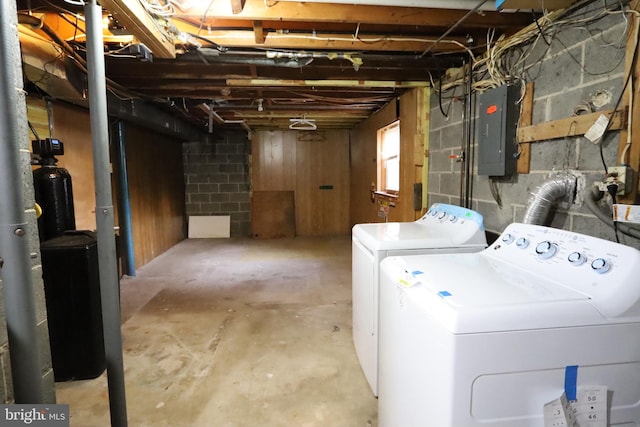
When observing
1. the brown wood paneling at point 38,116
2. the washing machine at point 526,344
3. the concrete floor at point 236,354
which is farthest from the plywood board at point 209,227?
the washing machine at point 526,344

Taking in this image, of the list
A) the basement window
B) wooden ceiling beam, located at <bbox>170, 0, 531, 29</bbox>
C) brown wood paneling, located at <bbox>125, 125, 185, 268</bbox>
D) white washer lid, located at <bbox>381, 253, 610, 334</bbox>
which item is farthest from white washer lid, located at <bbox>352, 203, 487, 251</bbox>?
brown wood paneling, located at <bbox>125, 125, 185, 268</bbox>

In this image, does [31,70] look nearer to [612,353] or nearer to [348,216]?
[612,353]

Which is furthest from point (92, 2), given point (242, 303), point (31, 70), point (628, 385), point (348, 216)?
point (348, 216)

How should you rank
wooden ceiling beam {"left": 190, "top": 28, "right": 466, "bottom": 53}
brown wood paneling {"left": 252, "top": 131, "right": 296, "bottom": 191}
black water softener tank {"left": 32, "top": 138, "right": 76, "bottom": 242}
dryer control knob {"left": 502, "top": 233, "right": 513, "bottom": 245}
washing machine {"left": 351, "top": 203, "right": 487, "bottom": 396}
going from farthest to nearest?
1. brown wood paneling {"left": 252, "top": 131, "right": 296, "bottom": 191}
2. wooden ceiling beam {"left": 190, "top": 28, "right": 466, "bottom": 53}
3. black water softener tank {"left": 32, "top": 138, "right": 76, "bottom": 242}
4. washing machine {"left": 351, "top": 203, "right": 487, "bottom": 396}
5. dryer control knob {"left": 502, "top": 233, "right": 513, "bottom": 245}

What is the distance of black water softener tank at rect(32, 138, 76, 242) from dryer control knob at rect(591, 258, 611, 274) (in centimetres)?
273

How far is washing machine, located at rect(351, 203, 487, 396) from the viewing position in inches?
69.4

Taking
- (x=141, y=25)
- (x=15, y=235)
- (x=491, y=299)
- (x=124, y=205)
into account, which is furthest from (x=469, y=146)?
(x=124, y=205)

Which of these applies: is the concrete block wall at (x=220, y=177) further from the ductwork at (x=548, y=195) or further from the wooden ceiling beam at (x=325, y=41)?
the ductwork at (x=548, y=195)

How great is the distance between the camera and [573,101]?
5.10 feet

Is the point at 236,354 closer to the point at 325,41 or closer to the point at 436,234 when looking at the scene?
the point at 436,234

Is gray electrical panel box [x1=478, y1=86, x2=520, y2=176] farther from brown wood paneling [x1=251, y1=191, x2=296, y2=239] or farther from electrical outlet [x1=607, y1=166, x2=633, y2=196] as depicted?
brown wood paneling [x1=251, y1=191, x2=296, y2=239]

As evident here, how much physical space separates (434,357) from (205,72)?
105 inches

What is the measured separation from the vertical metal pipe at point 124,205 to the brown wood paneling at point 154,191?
0.25m

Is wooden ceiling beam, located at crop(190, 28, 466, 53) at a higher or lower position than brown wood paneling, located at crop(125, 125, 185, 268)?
higher
